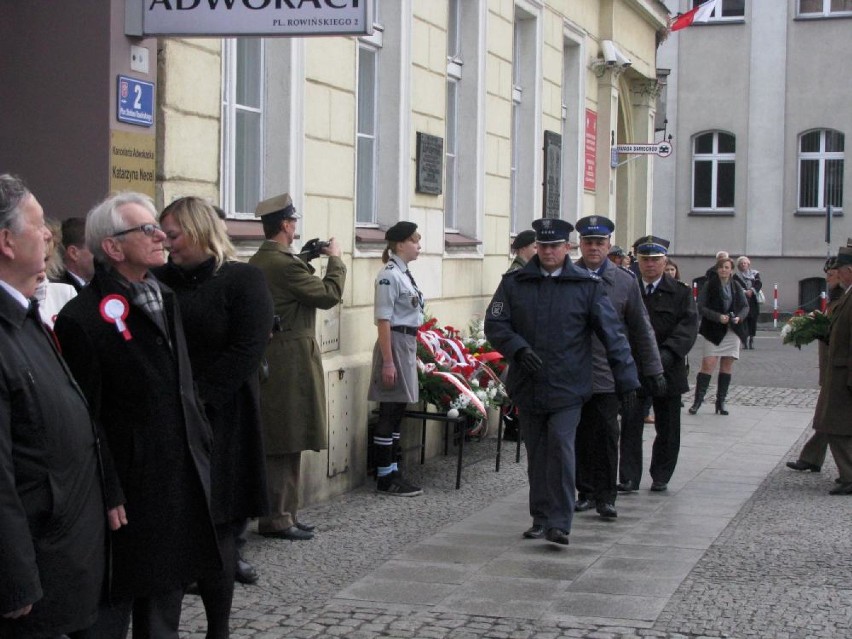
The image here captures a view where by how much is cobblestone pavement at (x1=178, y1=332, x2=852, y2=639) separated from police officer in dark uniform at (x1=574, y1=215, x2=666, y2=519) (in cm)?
76

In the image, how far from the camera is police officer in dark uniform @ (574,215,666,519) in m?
8.89

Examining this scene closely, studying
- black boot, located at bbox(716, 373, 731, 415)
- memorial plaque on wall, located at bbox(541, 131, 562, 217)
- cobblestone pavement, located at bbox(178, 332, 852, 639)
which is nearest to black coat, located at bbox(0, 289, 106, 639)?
cobblestone pavement, located at bbox(178, 332, 852, 639)

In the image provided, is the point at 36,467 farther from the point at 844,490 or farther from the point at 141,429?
the point at 844,490

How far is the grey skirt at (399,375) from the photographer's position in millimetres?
9539

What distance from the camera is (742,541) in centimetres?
816

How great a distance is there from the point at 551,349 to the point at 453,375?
2.22 meters

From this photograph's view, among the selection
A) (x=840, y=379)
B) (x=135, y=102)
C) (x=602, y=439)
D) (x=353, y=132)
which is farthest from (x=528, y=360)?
(x=840, y=379)

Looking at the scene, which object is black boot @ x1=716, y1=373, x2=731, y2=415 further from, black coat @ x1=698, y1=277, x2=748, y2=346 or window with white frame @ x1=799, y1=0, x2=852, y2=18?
window with white frame @ x1=799, y1=0, x2=852, y2=18

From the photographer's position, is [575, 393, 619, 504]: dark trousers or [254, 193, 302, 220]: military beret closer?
[254, 193, 302, 220]: military beret

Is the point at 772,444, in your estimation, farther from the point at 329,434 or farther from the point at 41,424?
the point at 41,424

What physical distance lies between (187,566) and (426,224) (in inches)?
288

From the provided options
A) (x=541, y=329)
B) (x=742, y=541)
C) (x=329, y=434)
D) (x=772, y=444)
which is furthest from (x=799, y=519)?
(x=772, y=444)

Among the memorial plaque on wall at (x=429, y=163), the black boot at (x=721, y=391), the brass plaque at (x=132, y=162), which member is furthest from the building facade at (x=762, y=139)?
the brass plaque at (x=132, y=162)

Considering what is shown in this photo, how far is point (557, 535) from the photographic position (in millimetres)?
7832
